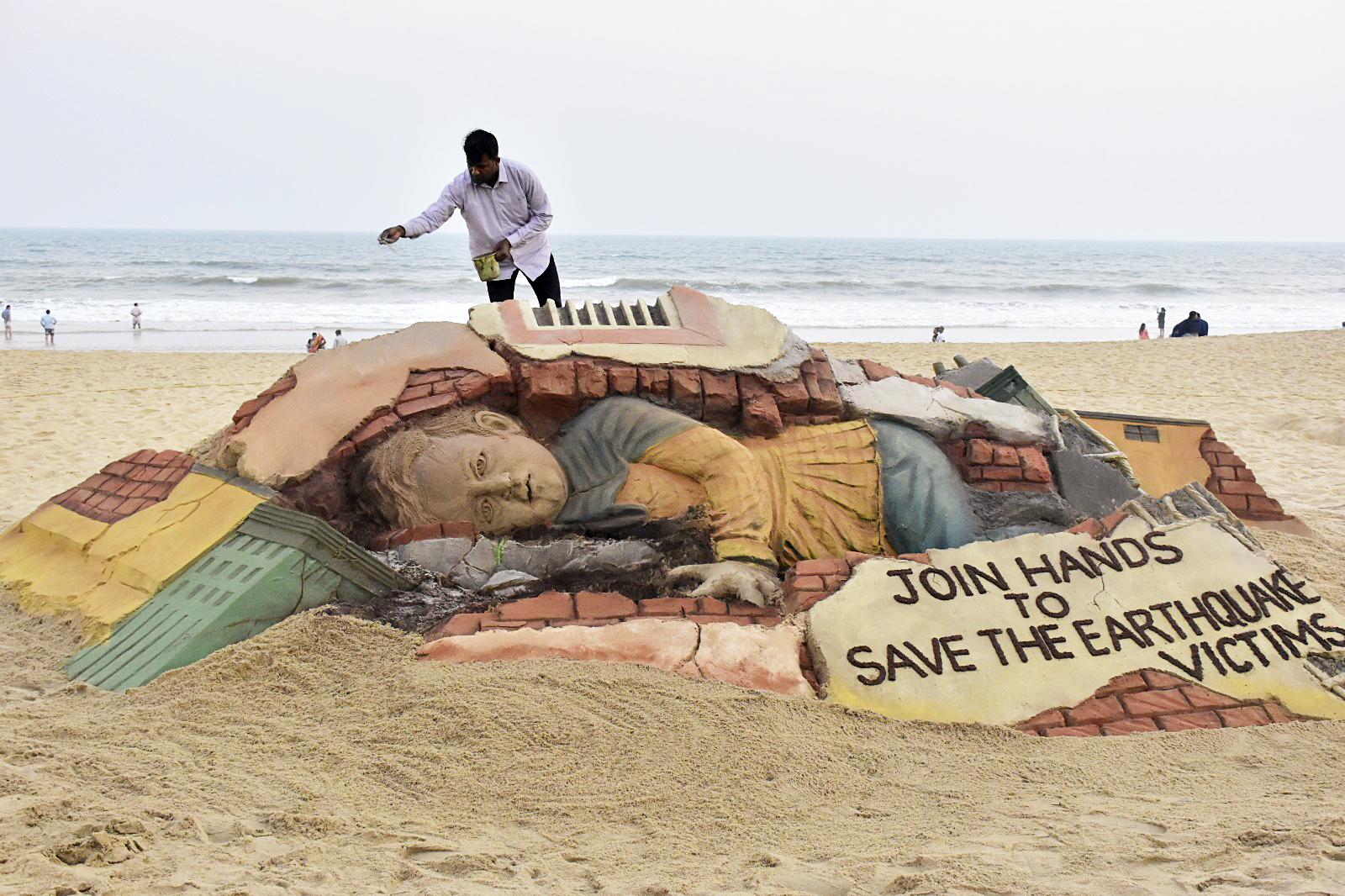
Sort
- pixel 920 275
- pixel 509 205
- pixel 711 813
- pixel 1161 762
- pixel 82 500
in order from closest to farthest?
1. pixel 711 813
2. pixel 1161 762
3. pixel 82 500
4. pixel 509 205
5. pixel 920 275

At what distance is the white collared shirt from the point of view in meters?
4.64

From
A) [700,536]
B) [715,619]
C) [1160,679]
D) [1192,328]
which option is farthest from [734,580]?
[1192,328]

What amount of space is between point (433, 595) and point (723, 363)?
1.48 m

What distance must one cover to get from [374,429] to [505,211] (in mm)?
1483

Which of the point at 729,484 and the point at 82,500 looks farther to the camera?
the point at 82,500

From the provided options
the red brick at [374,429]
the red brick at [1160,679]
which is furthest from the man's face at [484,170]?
the red brick at [1160,679]

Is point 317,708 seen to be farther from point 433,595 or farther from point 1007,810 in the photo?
point 1007,810

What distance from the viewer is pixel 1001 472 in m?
3.98

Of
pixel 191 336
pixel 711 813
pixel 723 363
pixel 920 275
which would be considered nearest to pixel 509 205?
pixel 723 363

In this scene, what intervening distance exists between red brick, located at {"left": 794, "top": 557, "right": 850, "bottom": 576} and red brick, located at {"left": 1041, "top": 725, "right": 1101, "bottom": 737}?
814 mm

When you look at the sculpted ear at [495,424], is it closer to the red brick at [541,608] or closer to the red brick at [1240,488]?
the red brick at [541,608]

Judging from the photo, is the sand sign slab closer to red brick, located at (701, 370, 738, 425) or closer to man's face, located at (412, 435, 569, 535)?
red brick, located at (701, 370, 738, 425)

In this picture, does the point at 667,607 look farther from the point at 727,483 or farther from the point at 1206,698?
the point at 1206,698

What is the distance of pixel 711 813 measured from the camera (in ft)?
Answer: 7.09
